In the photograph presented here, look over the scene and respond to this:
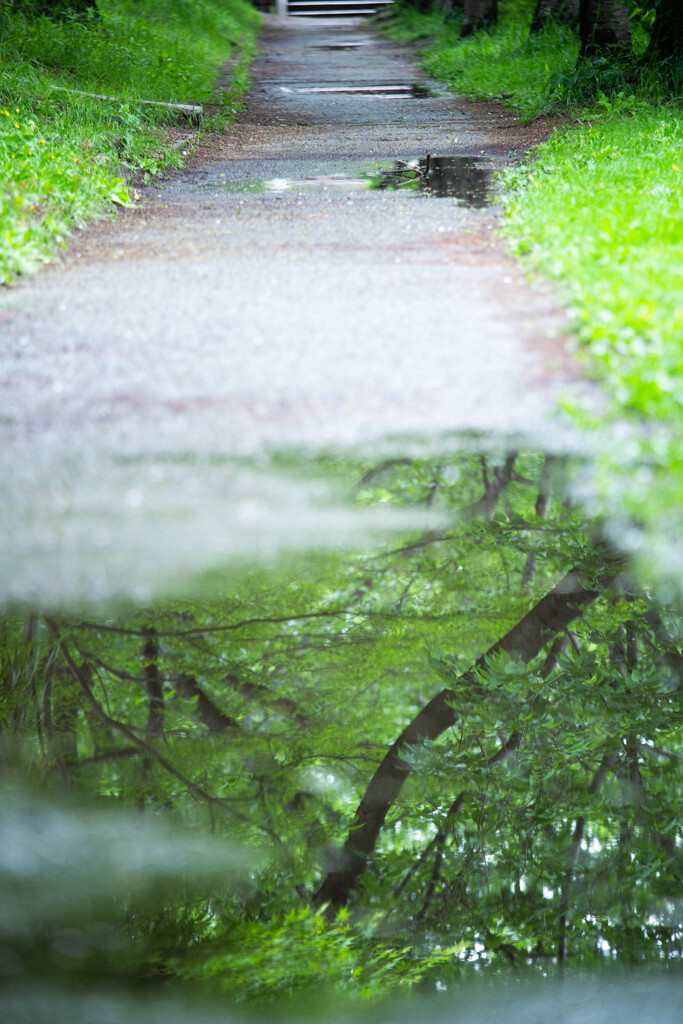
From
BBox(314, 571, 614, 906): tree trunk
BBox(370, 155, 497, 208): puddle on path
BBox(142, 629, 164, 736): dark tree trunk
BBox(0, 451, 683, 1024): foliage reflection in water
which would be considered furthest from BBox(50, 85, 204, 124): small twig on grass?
BBox(314, 571, 614, 906): tree trunk

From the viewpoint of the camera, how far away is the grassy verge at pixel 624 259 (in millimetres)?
3176

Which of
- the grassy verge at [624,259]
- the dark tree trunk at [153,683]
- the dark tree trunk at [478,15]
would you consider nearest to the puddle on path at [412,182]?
the grassy verge at [624,259]

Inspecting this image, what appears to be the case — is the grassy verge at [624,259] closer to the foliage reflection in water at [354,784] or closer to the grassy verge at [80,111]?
the foliage reflection in water at [354,784]

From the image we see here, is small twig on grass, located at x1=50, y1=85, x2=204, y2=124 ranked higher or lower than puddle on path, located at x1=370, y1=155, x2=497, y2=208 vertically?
higher

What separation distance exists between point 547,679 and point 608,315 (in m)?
2.00

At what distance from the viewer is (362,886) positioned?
6.47ft

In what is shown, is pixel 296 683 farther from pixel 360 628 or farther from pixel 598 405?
pixel 598 405

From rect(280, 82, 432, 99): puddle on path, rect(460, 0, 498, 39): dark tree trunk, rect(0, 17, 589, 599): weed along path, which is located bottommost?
rect(0, 17, 589, 599): weed along path

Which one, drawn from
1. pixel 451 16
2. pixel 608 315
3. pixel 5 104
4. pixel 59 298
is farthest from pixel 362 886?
pixel 451 16

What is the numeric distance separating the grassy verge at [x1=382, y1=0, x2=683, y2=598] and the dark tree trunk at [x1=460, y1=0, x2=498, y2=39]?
8.32 metres

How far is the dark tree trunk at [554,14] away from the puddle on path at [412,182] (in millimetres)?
9220

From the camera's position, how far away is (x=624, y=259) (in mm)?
4852

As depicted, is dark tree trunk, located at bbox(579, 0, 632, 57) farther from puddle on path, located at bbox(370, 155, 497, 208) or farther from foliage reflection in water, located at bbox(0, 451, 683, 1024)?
foliage reflection in water, located at bbox(0, 451, 683, 1024)

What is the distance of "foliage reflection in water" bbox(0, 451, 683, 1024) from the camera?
1796mm
